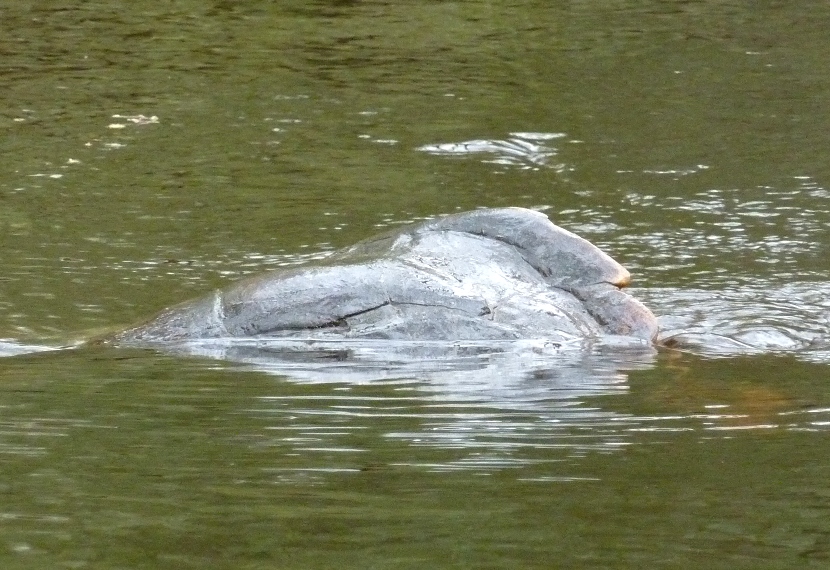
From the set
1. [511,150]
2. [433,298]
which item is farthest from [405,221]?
[433,298]

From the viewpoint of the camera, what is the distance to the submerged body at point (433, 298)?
4980mm

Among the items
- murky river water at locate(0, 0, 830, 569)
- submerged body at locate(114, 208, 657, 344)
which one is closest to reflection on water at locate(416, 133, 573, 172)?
murky river water at locate(0, 0, 830, 569)

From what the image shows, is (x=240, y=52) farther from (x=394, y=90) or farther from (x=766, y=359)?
(x=766, y=359)

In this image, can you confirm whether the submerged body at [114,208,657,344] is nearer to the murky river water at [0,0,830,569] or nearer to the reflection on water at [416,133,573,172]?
the murky river water at [0,0,830,569]

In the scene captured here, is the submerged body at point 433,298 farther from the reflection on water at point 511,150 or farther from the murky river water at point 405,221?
the reflection on water at point 511,150

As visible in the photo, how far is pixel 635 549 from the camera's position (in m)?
2.65

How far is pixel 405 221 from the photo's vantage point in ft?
23.7

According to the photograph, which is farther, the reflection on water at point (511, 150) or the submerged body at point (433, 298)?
the reflection on water at point (511, 150)

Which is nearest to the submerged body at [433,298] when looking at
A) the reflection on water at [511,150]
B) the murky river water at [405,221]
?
the murky river water at [405,221]

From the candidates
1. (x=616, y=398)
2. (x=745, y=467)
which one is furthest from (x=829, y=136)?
(x=745, y=467)

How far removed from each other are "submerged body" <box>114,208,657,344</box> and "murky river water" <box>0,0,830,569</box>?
0.14 metres

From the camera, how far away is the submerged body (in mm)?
4980

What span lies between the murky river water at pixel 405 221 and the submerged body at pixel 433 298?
141 mm

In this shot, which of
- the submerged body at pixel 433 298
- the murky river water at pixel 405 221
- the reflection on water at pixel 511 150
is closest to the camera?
the murky river water at pixel 405 221
